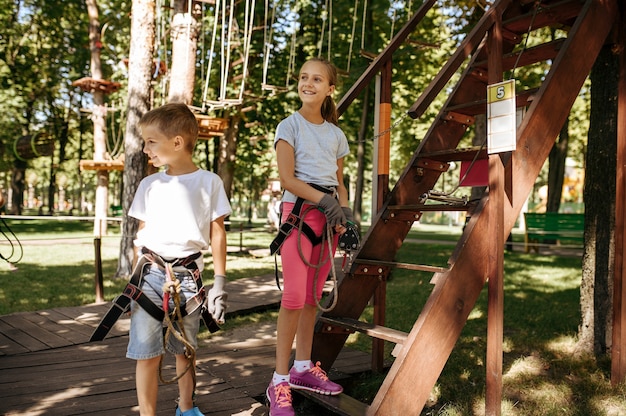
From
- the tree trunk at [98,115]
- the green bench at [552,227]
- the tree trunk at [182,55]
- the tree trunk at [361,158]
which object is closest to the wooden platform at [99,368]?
the tree trunk at [182,55]

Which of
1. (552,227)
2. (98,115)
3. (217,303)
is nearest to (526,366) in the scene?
(217,303)

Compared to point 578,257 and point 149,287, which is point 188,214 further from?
point 578,257

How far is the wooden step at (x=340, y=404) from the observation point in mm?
2932

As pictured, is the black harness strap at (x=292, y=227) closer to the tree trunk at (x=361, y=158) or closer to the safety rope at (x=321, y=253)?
the safety rope at (x=321, y=253)

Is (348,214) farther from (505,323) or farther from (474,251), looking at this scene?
(505,323)

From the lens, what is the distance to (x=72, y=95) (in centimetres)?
2788

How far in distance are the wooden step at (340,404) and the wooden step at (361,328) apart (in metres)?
0.38

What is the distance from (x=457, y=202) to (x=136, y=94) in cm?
670

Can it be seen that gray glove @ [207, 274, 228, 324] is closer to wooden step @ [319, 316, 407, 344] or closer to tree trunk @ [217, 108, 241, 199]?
wooden step @ [319, 316, 407, 344]

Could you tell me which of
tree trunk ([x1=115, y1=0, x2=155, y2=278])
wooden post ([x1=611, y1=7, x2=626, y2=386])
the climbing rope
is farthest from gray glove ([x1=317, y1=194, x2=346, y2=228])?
tree trunk ([x1=115, y1=0, x2=155, y2=278])

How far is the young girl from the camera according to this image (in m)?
3.10

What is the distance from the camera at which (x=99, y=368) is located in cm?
398

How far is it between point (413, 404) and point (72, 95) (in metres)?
28.8

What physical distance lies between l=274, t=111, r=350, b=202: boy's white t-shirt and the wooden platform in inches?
53.6
